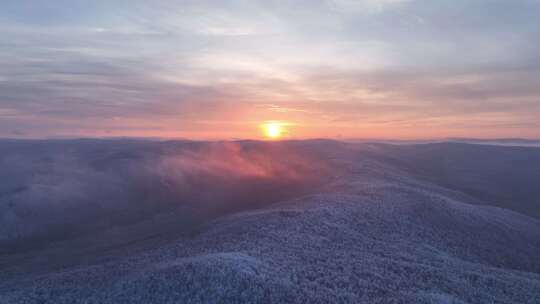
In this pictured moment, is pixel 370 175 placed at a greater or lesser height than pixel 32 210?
greater

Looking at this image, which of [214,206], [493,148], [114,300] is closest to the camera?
[114,300]

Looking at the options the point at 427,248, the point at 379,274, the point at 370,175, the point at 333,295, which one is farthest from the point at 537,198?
the point at 333,295

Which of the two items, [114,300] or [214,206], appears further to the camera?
[214,206]

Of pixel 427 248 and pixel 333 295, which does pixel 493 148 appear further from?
pixel 333 295

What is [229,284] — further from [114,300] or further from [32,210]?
[32,210]

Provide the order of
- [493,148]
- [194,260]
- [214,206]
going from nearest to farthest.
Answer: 1. [194,260]
2. [214,206]
3. [493,148]

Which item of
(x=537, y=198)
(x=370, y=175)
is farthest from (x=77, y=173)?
(x=537, y=198)
